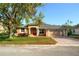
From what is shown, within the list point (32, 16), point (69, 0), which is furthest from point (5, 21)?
point (69, 0)

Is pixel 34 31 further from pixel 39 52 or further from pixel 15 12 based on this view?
pixel 39 52

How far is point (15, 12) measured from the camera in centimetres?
1909

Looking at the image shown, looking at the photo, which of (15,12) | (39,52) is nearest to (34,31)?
(15,12)

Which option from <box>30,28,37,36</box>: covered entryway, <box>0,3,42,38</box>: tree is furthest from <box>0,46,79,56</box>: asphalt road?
<box>30,28,37,36</box>: covered entryway

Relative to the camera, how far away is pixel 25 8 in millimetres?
18109

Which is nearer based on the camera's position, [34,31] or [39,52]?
[39,52]

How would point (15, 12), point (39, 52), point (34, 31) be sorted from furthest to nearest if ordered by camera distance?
point (34, 31) < point (15, 12) < point (39, 52)

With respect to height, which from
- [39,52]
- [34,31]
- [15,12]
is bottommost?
[39,52]

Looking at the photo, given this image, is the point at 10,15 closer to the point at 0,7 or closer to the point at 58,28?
the point at 0,7

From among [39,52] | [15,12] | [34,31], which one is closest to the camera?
[39,52]

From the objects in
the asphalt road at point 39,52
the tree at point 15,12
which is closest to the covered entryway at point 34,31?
the tree at point 15,12

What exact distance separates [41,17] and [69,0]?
9.09 meters

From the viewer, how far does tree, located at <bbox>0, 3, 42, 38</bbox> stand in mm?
18153

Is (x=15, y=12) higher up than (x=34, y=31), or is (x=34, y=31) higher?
(x=15, y=12)
